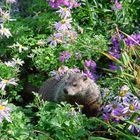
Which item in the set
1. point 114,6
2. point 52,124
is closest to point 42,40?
Result: point 114,6

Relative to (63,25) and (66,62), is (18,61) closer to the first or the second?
(66,62)

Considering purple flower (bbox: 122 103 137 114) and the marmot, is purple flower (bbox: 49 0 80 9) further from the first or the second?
purple flower (bbox: 122 103 137 114)

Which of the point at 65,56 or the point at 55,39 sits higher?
the point at 55,39

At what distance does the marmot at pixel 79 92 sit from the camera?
466cm

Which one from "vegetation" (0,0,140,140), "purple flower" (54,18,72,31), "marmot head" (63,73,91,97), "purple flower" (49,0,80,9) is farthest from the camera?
"purple flower" (49,0,80,9)

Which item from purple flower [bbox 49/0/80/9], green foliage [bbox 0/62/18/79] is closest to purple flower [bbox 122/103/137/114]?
green foliage [bbox 0/62/18/79]

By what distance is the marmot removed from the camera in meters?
4.66

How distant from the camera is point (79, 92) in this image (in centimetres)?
472

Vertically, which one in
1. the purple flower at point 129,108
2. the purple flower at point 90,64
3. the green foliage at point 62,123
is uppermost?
the purple flower at point 90,64

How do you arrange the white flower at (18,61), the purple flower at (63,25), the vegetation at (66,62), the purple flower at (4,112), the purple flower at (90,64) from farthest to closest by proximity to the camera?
1. the purple flower at (90,64)
2. the white flower at (18,61)
3. the purple flower at (63,25)
4. the vegetation at (66,62)
5. the purple flower at (4,112)

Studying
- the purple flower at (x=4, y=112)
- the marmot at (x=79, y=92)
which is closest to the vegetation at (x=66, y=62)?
the purple flower at (x=4, y=112)

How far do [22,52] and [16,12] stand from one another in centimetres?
142

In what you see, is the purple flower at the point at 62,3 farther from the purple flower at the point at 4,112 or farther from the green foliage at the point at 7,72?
the purple flower at the point at 4,112

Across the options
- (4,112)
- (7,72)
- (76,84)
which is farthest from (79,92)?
(4,112)
